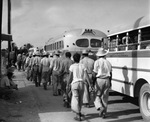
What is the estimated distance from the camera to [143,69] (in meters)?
6.11

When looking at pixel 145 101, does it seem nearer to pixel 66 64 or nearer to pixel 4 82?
pixel 66 64

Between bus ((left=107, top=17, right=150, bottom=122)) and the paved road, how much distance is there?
0.61m

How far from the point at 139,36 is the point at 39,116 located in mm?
3691

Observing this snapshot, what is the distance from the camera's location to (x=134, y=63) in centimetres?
667

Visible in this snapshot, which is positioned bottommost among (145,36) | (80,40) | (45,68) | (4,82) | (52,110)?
(52,110)

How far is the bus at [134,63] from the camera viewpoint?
611 cm

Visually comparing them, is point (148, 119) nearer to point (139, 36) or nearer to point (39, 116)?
point (139, 36)

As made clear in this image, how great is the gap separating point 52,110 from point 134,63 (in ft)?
9.37

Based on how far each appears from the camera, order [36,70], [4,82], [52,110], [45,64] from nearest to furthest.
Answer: [52,110], [4,82], [45,64], [36,70]

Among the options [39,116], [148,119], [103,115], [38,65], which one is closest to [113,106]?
[103,115]

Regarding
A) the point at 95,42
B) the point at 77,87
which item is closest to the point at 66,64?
the point at 77,87

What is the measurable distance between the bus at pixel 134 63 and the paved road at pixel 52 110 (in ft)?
2.02

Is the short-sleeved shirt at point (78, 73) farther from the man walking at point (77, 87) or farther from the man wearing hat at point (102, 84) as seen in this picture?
the man wearing hat at point (102, 84)

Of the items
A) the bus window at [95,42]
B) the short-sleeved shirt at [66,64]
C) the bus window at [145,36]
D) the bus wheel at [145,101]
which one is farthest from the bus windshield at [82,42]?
the bus wheel at [145,101]
